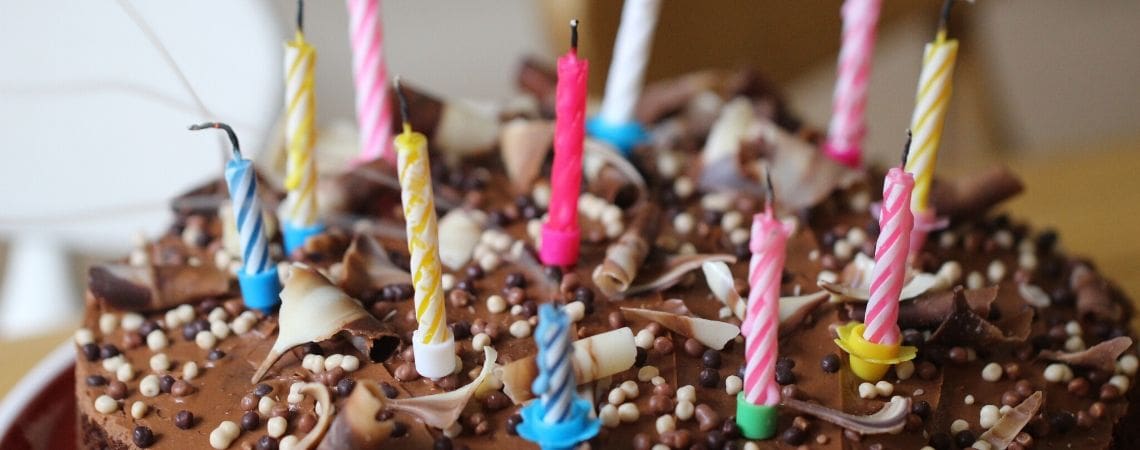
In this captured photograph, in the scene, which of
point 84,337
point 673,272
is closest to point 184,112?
point 84,337

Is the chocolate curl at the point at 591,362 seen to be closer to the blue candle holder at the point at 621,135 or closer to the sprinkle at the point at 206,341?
the sprinkle at the point at 206,341

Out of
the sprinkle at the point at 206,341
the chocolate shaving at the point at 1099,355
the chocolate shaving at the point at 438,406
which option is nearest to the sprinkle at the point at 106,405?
the sprinkle at the point at 206,341

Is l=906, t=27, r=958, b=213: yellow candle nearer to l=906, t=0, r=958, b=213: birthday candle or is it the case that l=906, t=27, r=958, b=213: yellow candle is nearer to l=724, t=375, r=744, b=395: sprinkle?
l=906, t=0, r=958, b=213: birthday candle

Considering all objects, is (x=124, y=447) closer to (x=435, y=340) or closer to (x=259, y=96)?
(x=435, y=340)

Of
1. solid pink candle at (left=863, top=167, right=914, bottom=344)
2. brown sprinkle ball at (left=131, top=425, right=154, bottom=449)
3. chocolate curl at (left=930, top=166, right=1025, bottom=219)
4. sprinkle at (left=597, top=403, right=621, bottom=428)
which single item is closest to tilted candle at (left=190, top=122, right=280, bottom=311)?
brown sprinkle ball at (left=131, top=425, right=154, bottom=449)

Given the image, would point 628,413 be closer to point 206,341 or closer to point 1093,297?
point 206,341

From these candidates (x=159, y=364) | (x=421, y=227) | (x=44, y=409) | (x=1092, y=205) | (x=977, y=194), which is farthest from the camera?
(x=1092, y=205)
